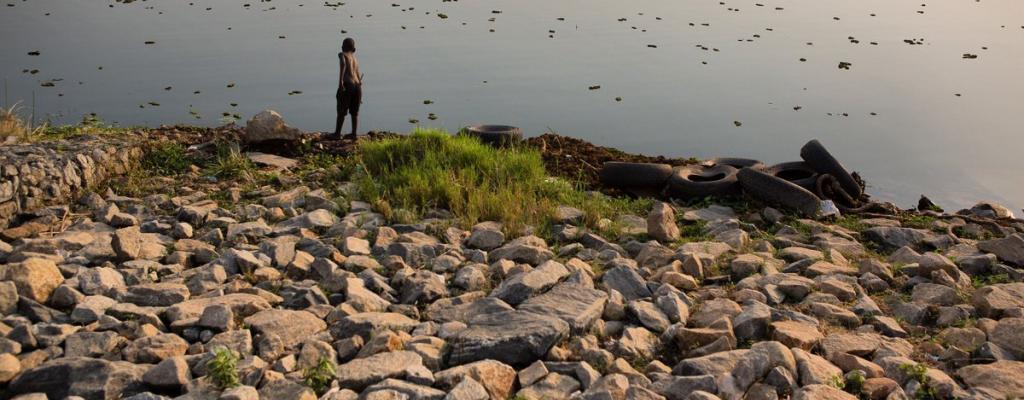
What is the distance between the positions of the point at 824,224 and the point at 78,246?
6267mm

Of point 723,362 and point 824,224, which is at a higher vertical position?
point 723,362

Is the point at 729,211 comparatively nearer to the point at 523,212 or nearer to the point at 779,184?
the point at 779,184

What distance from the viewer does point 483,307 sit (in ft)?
17.9

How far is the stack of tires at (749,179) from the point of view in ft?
27.9

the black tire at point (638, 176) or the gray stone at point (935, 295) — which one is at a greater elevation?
the gray stone at point (935, 295)

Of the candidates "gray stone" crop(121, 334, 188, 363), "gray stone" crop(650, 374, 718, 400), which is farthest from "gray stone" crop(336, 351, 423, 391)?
"gray stone" crop(650, 374, 718, 400)

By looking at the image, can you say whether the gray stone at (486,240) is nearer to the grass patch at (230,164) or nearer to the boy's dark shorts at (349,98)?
the grass patch at (230,164)

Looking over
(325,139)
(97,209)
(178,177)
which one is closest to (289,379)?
(97,209)

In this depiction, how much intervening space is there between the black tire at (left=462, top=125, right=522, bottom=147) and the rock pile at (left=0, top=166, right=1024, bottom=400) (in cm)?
281

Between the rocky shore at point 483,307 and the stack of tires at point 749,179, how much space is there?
0.54 meters

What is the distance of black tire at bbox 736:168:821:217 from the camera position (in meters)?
8.46

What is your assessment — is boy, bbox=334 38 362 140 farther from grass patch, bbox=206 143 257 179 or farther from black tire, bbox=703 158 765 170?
black tire, bbox=703 158 765 170

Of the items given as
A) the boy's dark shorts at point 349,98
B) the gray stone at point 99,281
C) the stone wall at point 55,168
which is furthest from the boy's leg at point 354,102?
the gray stone at point 99,281

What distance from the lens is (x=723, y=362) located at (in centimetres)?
476
